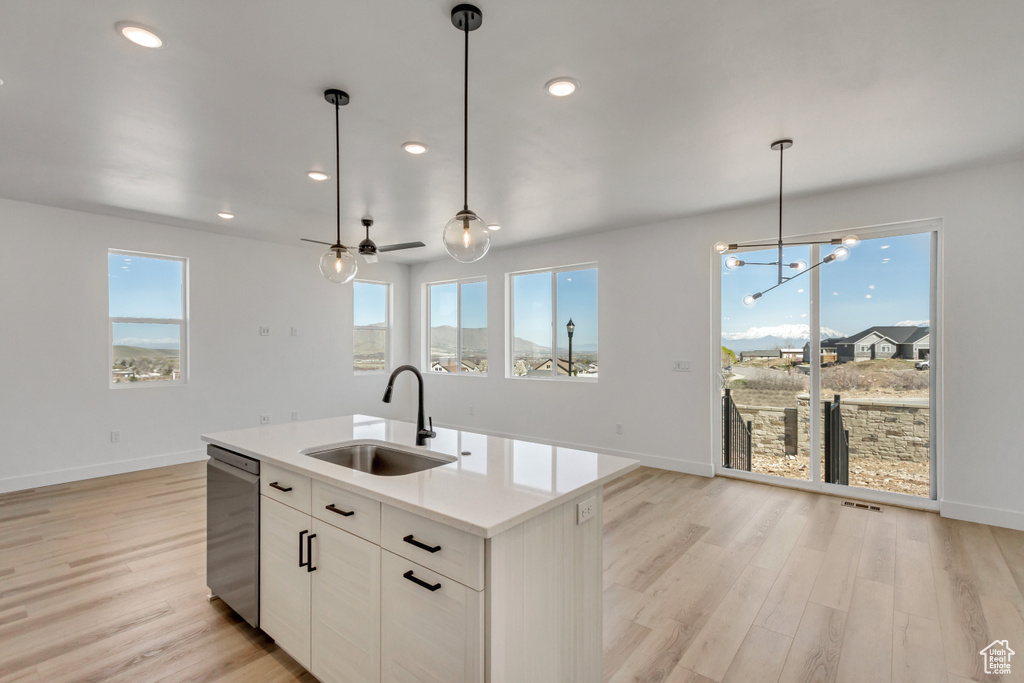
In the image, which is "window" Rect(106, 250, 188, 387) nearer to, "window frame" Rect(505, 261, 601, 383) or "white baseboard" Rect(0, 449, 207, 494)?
"white baseboard" Rect(0, 449, 207, 494)

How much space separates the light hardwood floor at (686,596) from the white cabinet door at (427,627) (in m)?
0.74

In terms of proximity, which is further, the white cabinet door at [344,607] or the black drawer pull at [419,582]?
the white cabinet door at [344,607]

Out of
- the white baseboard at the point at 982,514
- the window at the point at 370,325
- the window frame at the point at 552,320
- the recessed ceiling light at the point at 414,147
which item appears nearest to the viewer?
the recessed ceiling light at the point at 414,147

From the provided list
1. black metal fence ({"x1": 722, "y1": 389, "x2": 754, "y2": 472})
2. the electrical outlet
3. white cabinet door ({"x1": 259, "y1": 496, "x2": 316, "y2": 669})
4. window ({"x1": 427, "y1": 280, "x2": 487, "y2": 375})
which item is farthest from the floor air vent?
window ({"x1": 427, "y1": 280, "x2": 487, "y2": 375})

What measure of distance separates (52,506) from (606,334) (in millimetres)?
5264

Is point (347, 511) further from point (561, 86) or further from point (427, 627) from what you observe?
point (561, 86)

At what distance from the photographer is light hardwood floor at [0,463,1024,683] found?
6.56ft

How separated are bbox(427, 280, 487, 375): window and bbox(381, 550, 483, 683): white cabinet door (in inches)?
206

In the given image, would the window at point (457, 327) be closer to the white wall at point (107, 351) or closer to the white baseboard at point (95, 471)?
the white wall at point (107, 351)

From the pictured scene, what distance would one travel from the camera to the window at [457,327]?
681 cm

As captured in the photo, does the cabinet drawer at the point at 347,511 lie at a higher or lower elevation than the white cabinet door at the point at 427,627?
higher

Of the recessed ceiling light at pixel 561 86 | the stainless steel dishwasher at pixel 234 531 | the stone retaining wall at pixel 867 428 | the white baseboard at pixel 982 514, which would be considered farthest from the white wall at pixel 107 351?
the white baseboard at pixel 982 514

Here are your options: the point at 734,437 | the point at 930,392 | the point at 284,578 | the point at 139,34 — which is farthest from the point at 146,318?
the point at 930,392

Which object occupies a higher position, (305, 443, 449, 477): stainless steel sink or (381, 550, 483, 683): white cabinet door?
(305, 443, 449, 477): stainless steel sink
